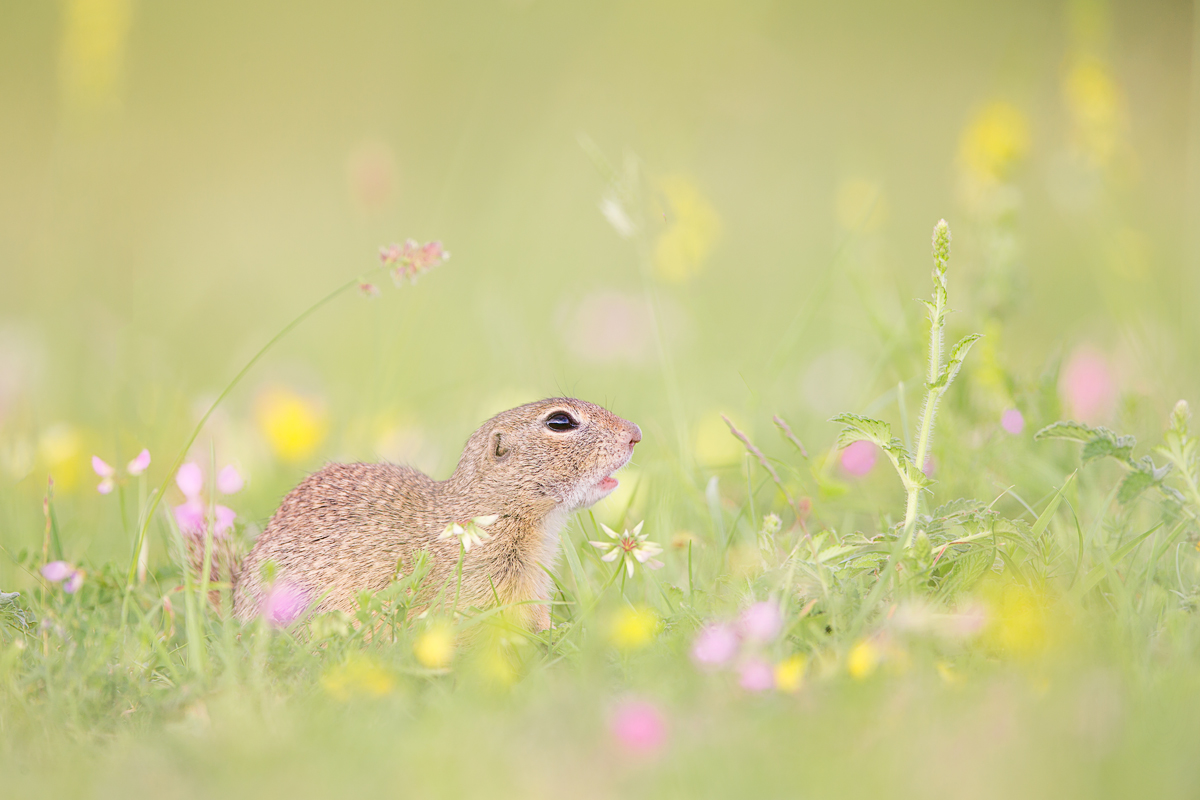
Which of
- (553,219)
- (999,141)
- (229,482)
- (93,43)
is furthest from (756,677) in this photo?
(553,219)

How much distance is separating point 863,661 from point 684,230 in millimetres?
2980

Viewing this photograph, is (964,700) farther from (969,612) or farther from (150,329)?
(150,329)

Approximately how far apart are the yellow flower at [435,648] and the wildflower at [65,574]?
39.9 inches

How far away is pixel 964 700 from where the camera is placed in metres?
2.06

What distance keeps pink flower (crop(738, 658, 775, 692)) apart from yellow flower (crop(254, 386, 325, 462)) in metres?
3.06

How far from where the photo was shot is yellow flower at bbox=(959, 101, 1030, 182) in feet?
13.8

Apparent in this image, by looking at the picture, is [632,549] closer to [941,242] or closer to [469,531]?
[469,531]

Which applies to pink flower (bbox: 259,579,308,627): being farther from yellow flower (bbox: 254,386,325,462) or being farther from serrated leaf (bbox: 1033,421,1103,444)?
serrated leaf (bbox: 1033,421,1103,444)

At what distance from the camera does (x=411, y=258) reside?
3.03 meters

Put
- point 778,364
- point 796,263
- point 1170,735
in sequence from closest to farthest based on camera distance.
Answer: point 1170,735 → point 778,364 → point 796,263

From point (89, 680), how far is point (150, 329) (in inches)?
237

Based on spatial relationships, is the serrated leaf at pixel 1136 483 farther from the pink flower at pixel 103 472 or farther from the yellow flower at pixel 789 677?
the pink flower at pixel 103 472

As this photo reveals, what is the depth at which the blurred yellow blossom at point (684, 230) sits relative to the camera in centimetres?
484

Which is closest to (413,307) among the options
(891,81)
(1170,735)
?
(1170,735)
